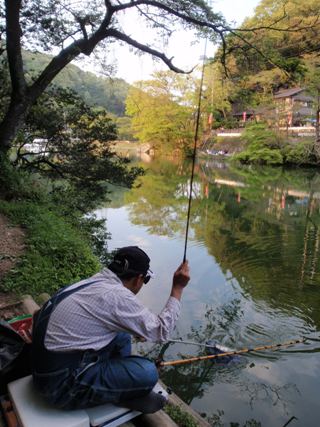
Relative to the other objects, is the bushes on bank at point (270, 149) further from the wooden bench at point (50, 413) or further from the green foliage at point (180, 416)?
the wooden bench at point (50, 413)

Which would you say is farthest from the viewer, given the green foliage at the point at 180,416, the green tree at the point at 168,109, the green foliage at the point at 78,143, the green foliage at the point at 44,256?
the green tree at the point at 168,109

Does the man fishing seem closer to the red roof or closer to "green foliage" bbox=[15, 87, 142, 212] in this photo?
"green foliage" bbox=[15, 87, 142, 212]

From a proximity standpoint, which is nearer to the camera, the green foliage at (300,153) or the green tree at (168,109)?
the green foliage at (300,153)

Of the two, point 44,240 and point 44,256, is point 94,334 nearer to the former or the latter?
point 44,256

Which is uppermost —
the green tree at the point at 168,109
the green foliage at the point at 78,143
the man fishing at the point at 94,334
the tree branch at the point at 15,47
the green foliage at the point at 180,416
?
the green tree at the point at 168,109

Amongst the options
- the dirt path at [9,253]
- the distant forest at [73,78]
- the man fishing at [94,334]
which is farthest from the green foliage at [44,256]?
the distant forest at [73,78]

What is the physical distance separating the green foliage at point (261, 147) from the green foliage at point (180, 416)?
3063cm

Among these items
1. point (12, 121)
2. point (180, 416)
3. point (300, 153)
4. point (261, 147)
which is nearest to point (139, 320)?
point (180, 416)

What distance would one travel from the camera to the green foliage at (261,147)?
31766mm

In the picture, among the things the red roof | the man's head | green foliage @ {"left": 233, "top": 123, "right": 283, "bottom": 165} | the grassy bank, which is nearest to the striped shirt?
the man's head

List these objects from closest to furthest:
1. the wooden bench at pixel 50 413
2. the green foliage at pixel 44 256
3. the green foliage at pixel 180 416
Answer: the wooden bench at pixel 50 413 → the green foliage at pixel 180 416 → the green foliage at pixel 44 256

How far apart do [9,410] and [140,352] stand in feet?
8.77

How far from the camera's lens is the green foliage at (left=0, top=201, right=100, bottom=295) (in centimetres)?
486

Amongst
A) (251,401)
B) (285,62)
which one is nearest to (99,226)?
(285,62)
